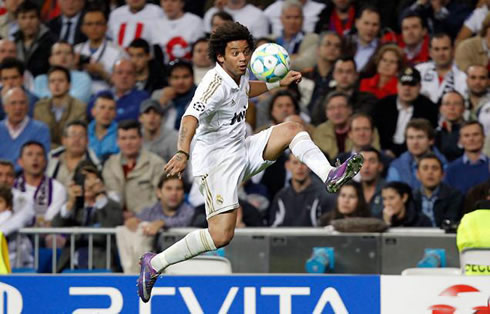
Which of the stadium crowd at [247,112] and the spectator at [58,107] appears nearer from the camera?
the stadium crowd at [247,112]

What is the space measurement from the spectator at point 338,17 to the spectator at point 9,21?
3.79m

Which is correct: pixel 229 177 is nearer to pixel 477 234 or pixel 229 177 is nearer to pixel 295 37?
pixel 477 234

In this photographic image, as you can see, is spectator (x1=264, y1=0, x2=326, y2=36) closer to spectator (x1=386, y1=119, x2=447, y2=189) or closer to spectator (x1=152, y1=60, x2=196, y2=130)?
spectator (x1=152, y1=60, x2=196, y2=130)

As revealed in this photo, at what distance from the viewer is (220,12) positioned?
49.7 ft

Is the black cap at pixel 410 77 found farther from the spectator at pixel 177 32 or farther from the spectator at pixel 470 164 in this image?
the spectator at pixel 177 32

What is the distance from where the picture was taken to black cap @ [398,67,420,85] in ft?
44.9

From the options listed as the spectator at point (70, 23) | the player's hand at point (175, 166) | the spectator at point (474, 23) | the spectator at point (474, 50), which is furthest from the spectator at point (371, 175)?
the spectator at point (70, 23)

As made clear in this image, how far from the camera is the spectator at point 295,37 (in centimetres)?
1486

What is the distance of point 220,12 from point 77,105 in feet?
6.35

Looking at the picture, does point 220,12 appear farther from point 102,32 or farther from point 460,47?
point 460,47

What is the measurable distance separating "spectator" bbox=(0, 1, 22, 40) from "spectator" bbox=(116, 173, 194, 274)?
415cm

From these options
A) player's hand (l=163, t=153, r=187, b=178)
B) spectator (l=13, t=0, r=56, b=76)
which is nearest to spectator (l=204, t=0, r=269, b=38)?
spectator (l=13, t=0, r=56, b=76)

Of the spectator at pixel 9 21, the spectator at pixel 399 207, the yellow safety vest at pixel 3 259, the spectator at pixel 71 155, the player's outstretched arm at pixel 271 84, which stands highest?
the spectator at pixel 9 21

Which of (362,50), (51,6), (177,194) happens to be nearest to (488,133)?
(362,50)
